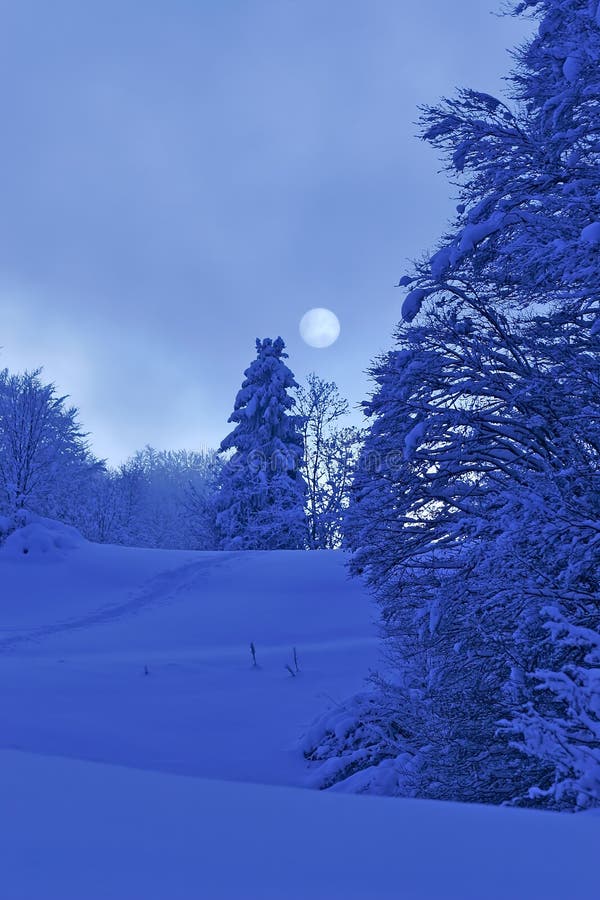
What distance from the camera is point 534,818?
1873 millimetres

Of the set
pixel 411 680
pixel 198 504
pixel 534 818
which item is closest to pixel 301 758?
pixel 411 680

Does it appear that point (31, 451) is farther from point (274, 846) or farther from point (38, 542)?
point (274, 846)

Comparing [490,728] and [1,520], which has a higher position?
[1,520]

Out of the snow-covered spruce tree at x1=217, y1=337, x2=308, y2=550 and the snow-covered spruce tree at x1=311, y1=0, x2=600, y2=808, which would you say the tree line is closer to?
the snow-covered spruce tree at x1=217, y1=337, x2=308, y2=550

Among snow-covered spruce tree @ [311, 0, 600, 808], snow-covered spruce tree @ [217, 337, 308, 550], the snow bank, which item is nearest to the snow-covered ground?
the snow bank

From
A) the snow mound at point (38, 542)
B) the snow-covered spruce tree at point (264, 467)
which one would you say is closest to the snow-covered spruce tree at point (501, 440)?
the snow mound at point (38, 542)

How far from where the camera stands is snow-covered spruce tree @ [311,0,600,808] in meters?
5.17

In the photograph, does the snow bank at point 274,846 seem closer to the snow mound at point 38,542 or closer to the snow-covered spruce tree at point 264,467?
the snow mound at point 38,542

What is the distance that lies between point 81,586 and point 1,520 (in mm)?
4424

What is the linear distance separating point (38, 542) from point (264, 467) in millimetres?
10734

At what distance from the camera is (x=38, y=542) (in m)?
20.1

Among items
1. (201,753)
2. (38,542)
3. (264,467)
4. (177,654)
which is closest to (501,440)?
(201,753)

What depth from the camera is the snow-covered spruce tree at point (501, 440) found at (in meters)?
5.17

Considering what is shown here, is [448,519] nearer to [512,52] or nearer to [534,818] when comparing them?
[534,818]
